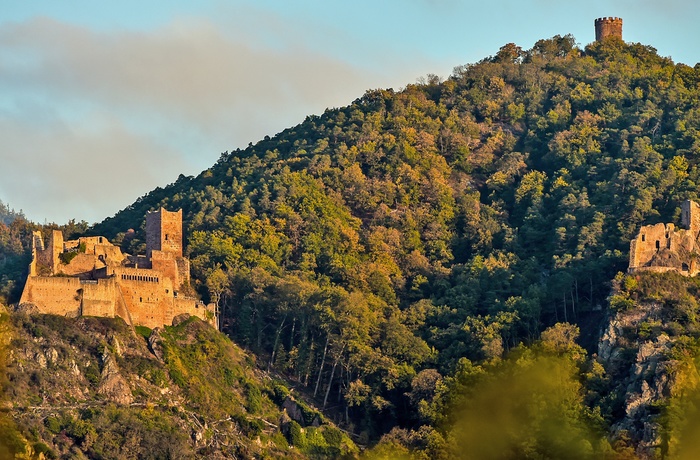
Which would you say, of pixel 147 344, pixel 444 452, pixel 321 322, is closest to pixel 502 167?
pixel 321 322

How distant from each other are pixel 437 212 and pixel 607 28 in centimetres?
3081

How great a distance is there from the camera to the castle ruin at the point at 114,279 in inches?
2842

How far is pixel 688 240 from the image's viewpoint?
3238 inches

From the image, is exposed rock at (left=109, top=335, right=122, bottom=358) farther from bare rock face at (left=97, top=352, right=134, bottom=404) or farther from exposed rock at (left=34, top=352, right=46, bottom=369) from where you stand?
exposed rock at (left=34, top=352, right=46, bottom=369)

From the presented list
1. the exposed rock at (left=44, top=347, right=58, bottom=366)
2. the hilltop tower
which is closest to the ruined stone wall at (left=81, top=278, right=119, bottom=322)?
the exposed rock at (left=44, top=347, right=58, bottom=366)

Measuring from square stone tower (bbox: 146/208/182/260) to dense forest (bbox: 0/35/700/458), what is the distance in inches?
54.1

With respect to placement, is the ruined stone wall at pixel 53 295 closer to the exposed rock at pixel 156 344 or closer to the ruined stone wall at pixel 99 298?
the ruined stone wall at pixel 99 298

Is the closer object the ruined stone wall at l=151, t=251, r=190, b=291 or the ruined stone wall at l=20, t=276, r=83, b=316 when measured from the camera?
the ruined stone wall at l=20, t=276, r=83, b=316

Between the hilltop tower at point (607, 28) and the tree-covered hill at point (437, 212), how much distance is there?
12.4 ft

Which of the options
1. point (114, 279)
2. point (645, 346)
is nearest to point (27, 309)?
point (114, 279)

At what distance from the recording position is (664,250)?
81.0 metres

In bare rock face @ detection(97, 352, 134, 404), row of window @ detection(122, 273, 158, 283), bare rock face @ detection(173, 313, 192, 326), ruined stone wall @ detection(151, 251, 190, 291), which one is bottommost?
bare rock face @ detection(97, 352, 134, 404)

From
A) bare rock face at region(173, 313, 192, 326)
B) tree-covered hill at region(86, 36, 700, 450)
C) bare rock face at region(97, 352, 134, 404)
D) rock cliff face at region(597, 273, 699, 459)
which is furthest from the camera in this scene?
tree-covered hill at region(86, 36, 700, 450)

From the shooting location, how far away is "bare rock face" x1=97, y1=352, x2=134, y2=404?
70062mm
